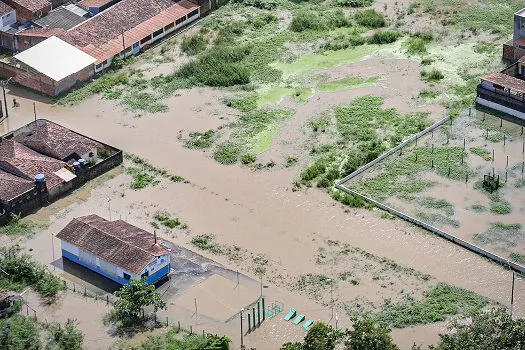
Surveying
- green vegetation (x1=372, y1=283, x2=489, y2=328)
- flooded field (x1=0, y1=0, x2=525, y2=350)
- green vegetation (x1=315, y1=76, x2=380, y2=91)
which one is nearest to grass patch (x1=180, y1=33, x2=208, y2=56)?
flooded field (x1=0, y1=0, x2=525, y2=350)

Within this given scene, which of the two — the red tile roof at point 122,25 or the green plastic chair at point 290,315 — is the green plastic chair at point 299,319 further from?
the red tile roof at point 122,25

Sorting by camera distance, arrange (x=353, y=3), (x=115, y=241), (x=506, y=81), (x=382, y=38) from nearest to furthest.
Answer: (x=115, y=241), (x=506, y=81), (x=382, y=38), (x=353, y=3)

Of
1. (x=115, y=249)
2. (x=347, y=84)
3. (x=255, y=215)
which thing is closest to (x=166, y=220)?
(x=255, y=215)

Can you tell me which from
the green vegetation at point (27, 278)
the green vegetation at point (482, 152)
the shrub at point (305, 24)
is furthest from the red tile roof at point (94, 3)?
the green vegetation at point (482, 152)

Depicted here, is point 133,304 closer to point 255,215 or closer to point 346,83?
point 255,215

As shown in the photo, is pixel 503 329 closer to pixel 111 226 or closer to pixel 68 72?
pixel 111 226

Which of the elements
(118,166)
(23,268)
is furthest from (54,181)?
(23,268)

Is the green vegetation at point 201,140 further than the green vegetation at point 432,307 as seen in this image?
Yes
